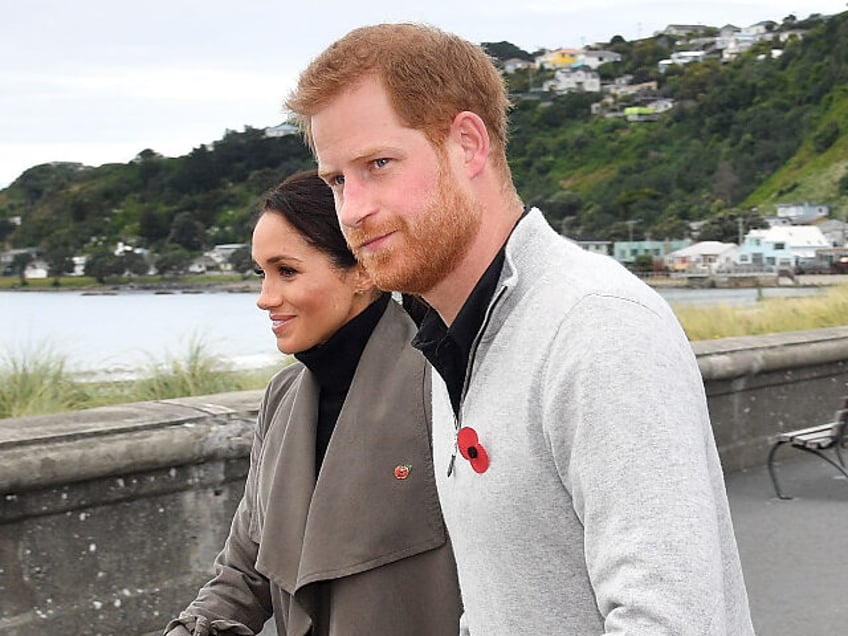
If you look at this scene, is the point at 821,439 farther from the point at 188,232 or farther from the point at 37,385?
the point at 37,385

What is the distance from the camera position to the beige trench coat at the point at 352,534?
2422 millimetres

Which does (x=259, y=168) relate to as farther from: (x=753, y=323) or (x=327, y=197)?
(x=753, y=323)

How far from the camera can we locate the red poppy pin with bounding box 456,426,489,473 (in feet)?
4.96

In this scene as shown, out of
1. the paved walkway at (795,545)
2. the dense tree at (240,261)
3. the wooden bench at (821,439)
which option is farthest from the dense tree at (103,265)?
the wooden bench at (821,439)

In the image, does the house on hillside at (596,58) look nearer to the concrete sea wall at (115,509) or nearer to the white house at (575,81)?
the white house at (575,81)

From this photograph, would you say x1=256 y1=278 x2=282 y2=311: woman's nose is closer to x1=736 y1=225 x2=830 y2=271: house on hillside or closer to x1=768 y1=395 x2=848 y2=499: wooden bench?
x1=768 y1=395 x2=848 y2=499: wooden bench

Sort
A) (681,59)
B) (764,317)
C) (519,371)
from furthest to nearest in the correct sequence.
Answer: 1. (681,59)
2. (764,317)
3. (519,371)

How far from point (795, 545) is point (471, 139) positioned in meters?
5.17

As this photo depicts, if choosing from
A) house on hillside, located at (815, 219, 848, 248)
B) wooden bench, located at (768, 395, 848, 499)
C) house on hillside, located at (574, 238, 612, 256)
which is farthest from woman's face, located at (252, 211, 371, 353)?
house on hillside, located at (815, 219, 848, 248)

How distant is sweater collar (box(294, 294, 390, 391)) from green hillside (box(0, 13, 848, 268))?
2740 millimetres

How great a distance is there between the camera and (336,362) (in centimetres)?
269

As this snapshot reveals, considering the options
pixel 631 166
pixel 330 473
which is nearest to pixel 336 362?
pixel 330 473

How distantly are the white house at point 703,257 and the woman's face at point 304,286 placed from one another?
43.9ft

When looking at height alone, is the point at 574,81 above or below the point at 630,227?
above
